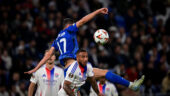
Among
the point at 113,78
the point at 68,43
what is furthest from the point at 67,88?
the point at 113,78

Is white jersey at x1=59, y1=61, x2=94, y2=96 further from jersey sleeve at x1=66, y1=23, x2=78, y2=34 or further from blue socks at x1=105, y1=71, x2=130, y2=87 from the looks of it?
jersey sleeve at x1=66, y1=23, x2=78, y2=34

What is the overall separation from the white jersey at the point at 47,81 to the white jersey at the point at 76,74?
52.7 inches

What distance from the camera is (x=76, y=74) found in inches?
356

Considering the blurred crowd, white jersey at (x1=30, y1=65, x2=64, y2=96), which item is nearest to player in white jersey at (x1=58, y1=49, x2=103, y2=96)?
white jersey at (x1=30, y1=65, x2=64, y2=96)

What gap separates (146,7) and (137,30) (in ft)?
6.07

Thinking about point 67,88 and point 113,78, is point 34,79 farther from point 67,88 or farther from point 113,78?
point 113,78

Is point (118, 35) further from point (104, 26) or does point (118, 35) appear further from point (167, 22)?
point (167, 22)

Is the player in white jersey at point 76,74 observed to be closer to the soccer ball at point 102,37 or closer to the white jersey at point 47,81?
the soccer ball at point 102,37

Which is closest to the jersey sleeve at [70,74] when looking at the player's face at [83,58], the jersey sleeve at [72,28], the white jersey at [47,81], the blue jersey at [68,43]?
the player's face at [83,58]

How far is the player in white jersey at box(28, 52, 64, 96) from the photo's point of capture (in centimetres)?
1055

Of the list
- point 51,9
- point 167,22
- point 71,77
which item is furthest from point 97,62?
point 71,77

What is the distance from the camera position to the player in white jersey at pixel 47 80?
10555 mm

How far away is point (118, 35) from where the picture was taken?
16.8m

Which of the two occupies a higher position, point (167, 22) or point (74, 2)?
point (74, 2)
